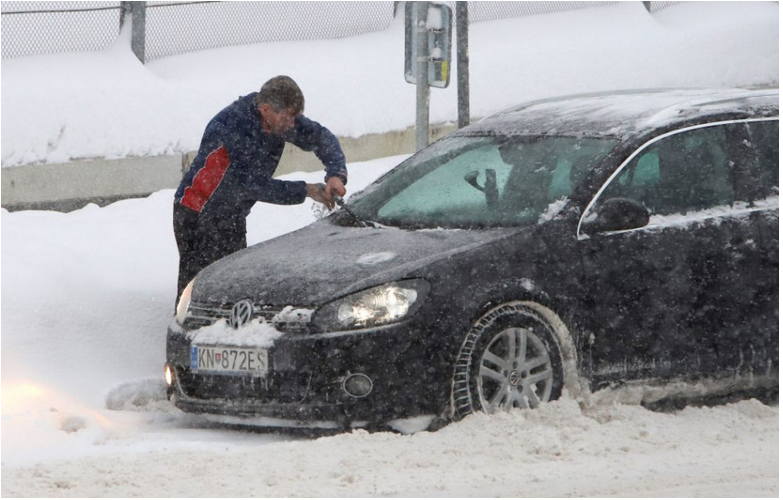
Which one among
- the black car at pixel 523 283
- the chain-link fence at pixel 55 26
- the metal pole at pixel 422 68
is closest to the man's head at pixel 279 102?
the black car at pixel 523 283

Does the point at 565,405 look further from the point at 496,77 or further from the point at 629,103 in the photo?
the point at 496,77

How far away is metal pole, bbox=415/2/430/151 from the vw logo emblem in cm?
509

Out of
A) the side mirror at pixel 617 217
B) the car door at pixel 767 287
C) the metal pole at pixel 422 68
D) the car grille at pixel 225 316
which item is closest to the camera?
the car grille at pixel 225 316

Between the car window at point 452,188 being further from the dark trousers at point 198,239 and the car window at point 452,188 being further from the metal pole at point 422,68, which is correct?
the metal pole at point 422,68

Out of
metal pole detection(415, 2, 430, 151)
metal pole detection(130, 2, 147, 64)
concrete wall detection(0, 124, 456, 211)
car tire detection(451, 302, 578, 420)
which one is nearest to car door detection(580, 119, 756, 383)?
car tire detection(451, 302, 578, 420)

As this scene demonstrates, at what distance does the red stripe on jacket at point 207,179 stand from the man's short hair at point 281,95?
→ 1.18 feet

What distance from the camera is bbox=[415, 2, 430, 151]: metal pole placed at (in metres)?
11.8

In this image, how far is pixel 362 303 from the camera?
661cm

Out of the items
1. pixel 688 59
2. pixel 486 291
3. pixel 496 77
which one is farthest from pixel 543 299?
pixel 688 59

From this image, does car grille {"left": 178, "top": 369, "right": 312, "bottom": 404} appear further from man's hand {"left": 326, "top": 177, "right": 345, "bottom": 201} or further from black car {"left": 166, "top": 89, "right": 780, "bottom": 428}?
man's hand {"left": 326, "top": 177, "right": 345, "bottom": 201}

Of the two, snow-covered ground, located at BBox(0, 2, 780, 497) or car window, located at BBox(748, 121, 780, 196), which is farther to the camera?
car window, located at BBox(748, 121, 780, 196)

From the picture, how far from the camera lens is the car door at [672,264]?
7039mm

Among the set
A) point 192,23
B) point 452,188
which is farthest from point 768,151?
point 192,23

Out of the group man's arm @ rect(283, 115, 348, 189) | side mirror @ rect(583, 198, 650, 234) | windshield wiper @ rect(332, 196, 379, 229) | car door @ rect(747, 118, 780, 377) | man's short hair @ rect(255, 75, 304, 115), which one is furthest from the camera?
man's arm @ rect(283, 115, 348, 189)
